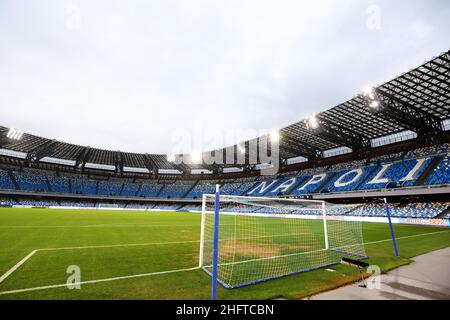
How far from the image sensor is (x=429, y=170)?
87.4ft

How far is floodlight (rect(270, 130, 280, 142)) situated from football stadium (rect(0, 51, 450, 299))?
0.39 m

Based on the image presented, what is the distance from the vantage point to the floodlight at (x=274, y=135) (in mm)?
36856

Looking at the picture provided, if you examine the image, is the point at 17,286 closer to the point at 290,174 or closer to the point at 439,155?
the point at 439,155

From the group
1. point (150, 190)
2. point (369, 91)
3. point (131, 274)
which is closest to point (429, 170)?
point (369, 91)

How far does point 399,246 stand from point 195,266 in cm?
1025

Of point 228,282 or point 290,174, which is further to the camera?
point 290,174

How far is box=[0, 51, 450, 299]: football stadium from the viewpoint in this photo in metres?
5.85

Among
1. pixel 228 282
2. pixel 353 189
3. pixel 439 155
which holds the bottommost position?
pixel 228 282

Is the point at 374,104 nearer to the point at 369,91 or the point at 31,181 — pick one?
the point at 369,91

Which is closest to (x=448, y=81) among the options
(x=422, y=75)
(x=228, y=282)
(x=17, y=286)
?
(x=422, y=75)

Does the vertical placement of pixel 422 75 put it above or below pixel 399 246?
above

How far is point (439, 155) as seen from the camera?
28.3 metres

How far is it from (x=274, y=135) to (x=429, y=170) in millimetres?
20568

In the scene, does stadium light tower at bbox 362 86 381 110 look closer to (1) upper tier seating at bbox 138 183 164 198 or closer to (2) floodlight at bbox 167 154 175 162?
(2) floodlight at bbox 167 154 175 162
